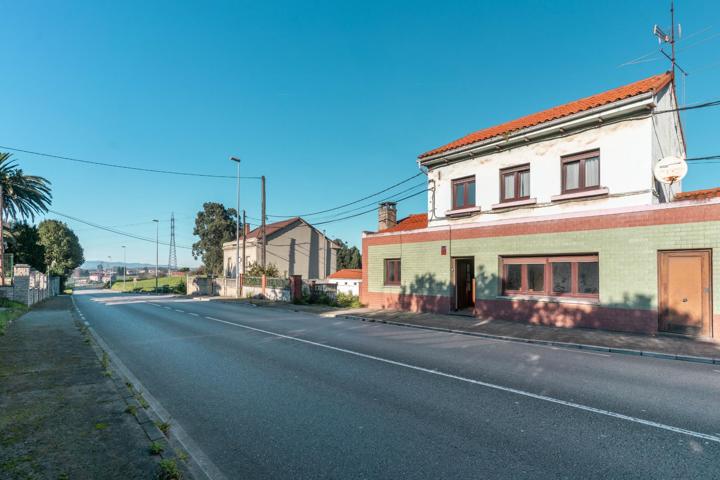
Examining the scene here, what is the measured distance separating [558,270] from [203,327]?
12.9m

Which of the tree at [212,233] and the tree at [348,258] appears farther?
the tree at [348,258]

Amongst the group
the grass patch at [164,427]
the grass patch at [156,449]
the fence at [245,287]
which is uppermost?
the grass patch at [156,449]

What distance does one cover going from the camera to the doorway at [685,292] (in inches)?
405

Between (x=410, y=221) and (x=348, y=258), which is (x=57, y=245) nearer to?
(x=348, y=258)

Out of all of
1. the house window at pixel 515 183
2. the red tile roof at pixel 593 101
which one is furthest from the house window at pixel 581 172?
the red tile roof at pixel 593 101

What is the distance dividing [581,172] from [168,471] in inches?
567

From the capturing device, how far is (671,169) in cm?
1120

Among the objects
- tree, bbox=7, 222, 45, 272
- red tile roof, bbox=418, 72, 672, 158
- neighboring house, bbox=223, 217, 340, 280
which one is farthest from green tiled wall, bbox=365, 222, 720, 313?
tree, bbox=7, 222, 45, 272

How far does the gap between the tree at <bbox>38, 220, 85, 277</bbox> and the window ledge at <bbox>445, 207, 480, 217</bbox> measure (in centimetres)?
6429

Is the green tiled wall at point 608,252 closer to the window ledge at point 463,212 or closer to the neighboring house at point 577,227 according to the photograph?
the neighboring house at point 577,227

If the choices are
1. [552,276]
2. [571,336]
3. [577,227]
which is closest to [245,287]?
[552,276]

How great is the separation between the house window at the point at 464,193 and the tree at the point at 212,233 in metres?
44.6

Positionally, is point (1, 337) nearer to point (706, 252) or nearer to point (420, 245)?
point (420, 245)

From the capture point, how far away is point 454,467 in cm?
353
